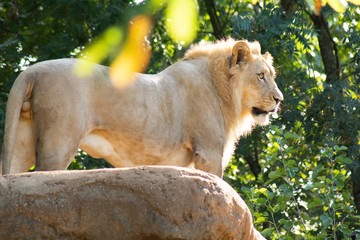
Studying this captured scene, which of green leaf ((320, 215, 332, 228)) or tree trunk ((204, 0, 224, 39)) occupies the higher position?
tree trunk ((204, 0, 224, 39))

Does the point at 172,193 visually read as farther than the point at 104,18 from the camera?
No

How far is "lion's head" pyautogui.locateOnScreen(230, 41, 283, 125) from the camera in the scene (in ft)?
20.8

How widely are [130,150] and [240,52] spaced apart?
156 cm

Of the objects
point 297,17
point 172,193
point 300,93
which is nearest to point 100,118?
point 172,193

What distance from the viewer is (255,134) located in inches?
427

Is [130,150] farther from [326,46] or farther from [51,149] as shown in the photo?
[326,46]

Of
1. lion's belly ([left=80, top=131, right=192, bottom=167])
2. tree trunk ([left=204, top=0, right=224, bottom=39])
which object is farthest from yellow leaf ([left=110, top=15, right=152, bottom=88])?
lion's belly ([left=80, top=131, right=192, bottom=167])

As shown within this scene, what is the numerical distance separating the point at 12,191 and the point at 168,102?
6.78 ft

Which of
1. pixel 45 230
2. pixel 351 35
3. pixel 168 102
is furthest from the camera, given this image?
pixel 351 35

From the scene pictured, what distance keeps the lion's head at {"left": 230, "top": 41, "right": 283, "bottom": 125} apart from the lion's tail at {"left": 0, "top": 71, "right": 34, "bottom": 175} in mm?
2083

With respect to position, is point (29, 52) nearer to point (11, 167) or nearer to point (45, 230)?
point (11, 167)

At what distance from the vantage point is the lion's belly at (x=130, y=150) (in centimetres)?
552

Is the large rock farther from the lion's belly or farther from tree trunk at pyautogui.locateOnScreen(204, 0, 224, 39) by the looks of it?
tree trunk at pyautogui.locateOnScreen(204, 0, 224, 39)

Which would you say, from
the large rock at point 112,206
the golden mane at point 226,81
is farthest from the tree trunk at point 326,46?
the large rock at point 112,206
